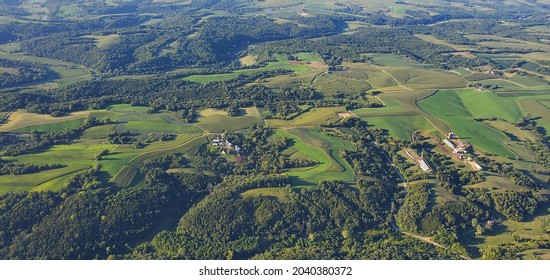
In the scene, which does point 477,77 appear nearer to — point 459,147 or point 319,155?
point 459,147

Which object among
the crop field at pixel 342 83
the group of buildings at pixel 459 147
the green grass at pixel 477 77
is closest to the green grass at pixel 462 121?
the group of buildings at pixel 459 147

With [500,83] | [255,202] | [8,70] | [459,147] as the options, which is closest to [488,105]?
[500,83]

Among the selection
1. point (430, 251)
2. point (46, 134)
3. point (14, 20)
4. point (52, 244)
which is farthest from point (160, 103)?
point (14, 20)

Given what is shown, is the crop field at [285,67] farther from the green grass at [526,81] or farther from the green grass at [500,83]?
the green grass at [526,81]

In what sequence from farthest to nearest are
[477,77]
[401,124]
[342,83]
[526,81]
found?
[477,77], [526,81], [342,83], [401,124]

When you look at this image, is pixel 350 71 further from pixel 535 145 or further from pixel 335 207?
pixel 335 207

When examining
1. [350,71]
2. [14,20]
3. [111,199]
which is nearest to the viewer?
[111,199]
